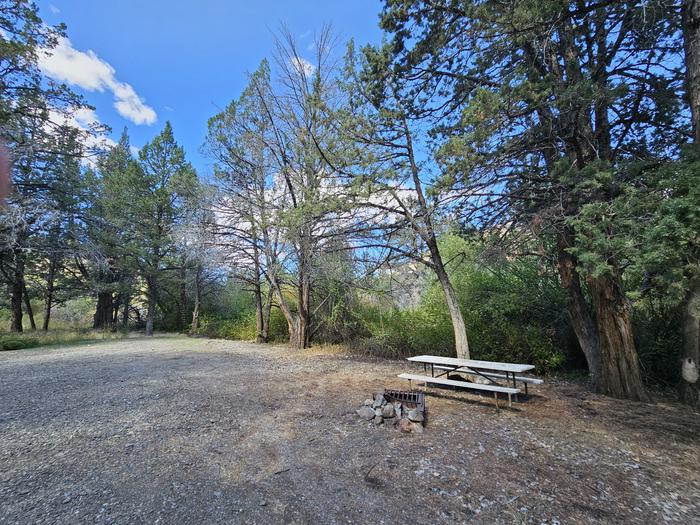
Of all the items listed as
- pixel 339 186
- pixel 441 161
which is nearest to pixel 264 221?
pixel 339 186

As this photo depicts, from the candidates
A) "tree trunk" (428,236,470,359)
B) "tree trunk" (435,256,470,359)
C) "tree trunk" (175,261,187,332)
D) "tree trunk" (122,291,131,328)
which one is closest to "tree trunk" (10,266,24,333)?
"tree trunk" (122,291,131,328)

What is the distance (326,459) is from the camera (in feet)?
8.73

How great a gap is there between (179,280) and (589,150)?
1669 cm

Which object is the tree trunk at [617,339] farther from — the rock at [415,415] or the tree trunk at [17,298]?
the tree trunk at [17,298]

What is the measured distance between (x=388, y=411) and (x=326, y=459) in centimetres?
109

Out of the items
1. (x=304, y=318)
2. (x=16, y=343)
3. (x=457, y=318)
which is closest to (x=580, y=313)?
(x=457, y=318)

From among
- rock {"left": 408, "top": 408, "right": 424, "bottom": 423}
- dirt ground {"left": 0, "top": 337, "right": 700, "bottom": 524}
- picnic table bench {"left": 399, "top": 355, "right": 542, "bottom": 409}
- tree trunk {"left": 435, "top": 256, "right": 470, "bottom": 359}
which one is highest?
tree trunk {"left": 435, "top": 256, "right": 470, "bottom": 359}

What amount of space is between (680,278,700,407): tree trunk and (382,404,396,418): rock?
3.63m

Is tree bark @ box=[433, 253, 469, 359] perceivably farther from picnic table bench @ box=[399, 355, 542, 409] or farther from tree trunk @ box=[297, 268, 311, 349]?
tree trunk @ box=[297, 268, 311, 349]

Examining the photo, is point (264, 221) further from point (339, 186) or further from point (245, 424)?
point (245, 424)

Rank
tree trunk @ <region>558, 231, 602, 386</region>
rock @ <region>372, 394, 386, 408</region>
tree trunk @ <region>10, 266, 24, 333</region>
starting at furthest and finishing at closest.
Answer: tree trunk @ <region>10, 266, 24, 333</region> → tree trunk @ <region>558, 231, 602, 386</region> → rock @ <region>372, 394, 386, 408</region>

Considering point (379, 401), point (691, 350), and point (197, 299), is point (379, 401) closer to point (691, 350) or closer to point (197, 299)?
point (691, 350)

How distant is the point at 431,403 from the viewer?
4137 mm

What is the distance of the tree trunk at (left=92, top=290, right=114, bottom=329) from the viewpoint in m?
15.7
